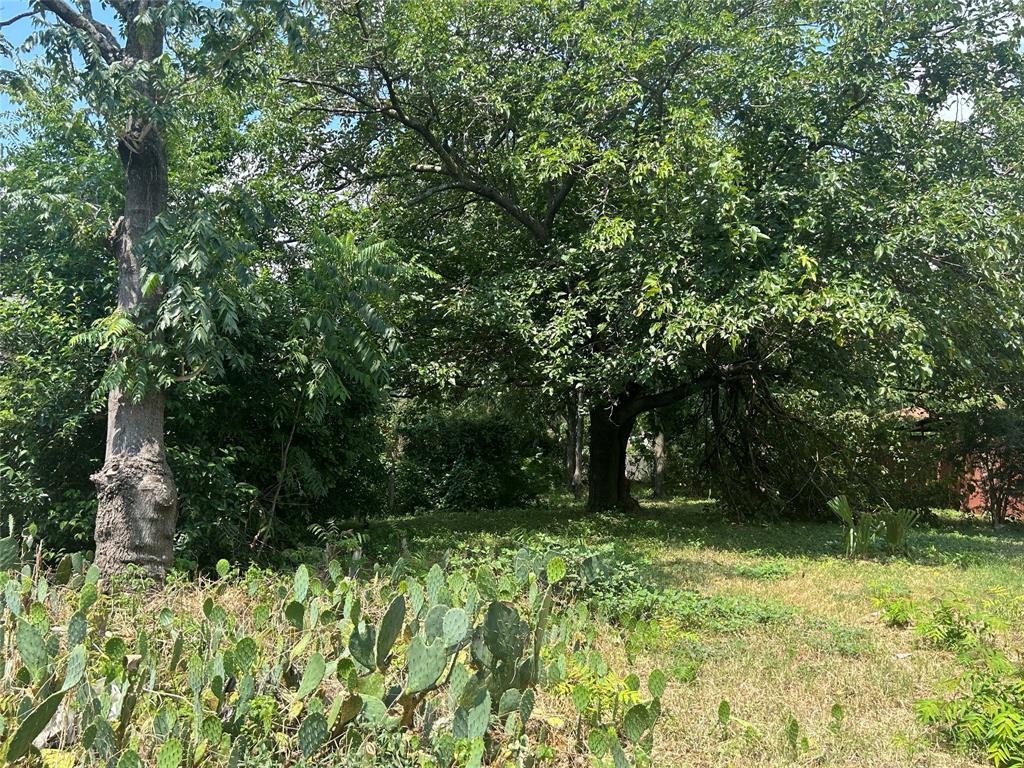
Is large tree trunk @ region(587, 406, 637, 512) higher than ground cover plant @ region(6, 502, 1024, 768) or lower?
higher

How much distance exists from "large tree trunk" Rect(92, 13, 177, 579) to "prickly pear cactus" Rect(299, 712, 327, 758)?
368 cm

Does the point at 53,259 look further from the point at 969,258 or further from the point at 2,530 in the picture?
the point at 969,258

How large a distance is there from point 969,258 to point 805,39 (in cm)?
341

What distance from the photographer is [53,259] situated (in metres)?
7.13

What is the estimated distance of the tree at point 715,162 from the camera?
8523 millimetres

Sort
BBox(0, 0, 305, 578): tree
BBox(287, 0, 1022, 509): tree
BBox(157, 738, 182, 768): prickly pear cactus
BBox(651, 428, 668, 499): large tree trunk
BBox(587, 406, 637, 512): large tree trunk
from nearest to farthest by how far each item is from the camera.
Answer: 1. BBox(157, 738, 182, 768): prickly pear cactus
2. BBox(0, 0, 305, 578): tree
3. BBox(287, 0, 1022, 509): tree
4. BBox(587, 406, 637, 512): large tree trunk
5. BBox(651, 428, 668, 499): large tree trunk

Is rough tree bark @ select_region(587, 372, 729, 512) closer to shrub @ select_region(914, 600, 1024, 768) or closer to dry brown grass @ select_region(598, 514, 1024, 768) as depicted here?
dry brown grass @ select_region(598, 514, 1024, 768)

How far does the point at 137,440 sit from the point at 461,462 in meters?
10.8

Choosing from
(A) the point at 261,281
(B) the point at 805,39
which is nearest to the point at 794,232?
(B) the point at 805,39

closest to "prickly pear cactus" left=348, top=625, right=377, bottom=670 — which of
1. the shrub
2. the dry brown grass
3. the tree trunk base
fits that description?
the dry brown grass

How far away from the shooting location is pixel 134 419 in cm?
616

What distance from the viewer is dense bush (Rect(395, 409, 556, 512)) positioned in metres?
16.5

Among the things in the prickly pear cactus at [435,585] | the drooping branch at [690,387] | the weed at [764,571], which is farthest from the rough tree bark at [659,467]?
the prickly pear cactus at [435,585]

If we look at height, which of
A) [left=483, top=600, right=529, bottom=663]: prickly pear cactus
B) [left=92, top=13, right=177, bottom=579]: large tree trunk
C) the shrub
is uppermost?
[left=92, top=13, right=177, bottom=579]: large tree trunk
